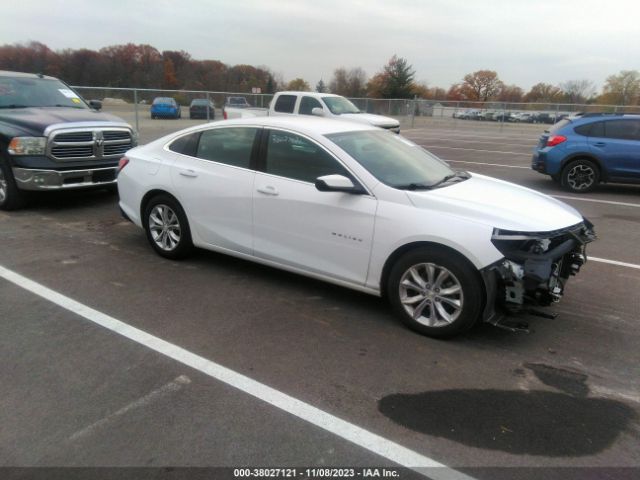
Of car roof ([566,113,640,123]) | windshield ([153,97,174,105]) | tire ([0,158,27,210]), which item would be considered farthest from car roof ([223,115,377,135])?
windshield ([153,97,174,105])

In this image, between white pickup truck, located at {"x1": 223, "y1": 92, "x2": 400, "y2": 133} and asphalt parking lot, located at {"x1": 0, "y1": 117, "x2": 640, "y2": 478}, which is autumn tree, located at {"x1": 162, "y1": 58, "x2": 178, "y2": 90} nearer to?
white pickup truck, located at {"x1": 223, "y1": 92, "x2": 400, "y2": 133}

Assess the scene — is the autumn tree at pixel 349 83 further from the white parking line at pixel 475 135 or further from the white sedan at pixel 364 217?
the white sedan at pixel 364 217

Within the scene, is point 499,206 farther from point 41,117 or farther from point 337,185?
point 41,117

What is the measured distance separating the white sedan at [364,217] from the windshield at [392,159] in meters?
0.02

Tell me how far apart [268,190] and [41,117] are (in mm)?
4907

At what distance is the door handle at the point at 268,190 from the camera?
4695 millimetres

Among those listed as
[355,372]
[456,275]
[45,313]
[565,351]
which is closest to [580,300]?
[565,351]

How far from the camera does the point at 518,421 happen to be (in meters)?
3.03

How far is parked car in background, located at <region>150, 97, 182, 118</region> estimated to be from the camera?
16203 mm

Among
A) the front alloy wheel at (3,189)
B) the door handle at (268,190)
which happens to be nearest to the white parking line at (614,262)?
the door handle at (268,190)

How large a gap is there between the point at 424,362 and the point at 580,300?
7.02ft

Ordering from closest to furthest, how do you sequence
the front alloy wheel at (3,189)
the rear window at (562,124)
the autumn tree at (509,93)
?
the front alloy wheel at (3,189), the rear window at (562,124), the autumn tree at (509,93)

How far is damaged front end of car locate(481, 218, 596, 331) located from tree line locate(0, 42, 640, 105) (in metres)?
60.2

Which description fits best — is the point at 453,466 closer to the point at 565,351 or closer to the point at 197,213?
the point at 565,351
